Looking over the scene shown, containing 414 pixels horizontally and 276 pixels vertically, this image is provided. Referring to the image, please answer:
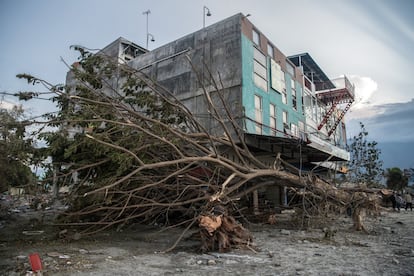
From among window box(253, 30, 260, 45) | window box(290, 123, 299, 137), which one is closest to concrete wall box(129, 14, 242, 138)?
window box(253, 30, 260, 45)

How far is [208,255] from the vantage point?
195 inches

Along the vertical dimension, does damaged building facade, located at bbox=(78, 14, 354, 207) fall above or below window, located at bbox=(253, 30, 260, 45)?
below

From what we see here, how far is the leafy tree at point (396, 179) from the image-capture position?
30.4 metres

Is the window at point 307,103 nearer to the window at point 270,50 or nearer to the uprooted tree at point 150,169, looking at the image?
the window at point 270,50

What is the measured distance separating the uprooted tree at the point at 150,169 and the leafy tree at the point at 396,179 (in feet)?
88.3

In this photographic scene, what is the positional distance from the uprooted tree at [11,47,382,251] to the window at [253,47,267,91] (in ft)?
21.7

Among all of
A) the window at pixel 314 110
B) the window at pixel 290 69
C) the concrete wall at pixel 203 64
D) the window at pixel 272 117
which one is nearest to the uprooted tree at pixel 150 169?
the concrete wall at pixel 203 64

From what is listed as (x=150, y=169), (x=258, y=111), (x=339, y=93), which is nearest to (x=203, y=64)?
(x=258, y=111)

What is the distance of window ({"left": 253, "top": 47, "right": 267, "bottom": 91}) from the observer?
14.2m

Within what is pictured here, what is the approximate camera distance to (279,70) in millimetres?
16406

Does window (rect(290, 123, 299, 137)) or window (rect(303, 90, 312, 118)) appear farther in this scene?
window (rect(303, 90, 312, 118))

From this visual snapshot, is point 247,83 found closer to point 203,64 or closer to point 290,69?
point 203,64

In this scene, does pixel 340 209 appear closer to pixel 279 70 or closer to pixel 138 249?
pixel 138 249

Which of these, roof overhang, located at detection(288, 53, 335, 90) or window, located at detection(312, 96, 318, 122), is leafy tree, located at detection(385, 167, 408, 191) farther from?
window, located at detection(312, 96, 318, 122)
